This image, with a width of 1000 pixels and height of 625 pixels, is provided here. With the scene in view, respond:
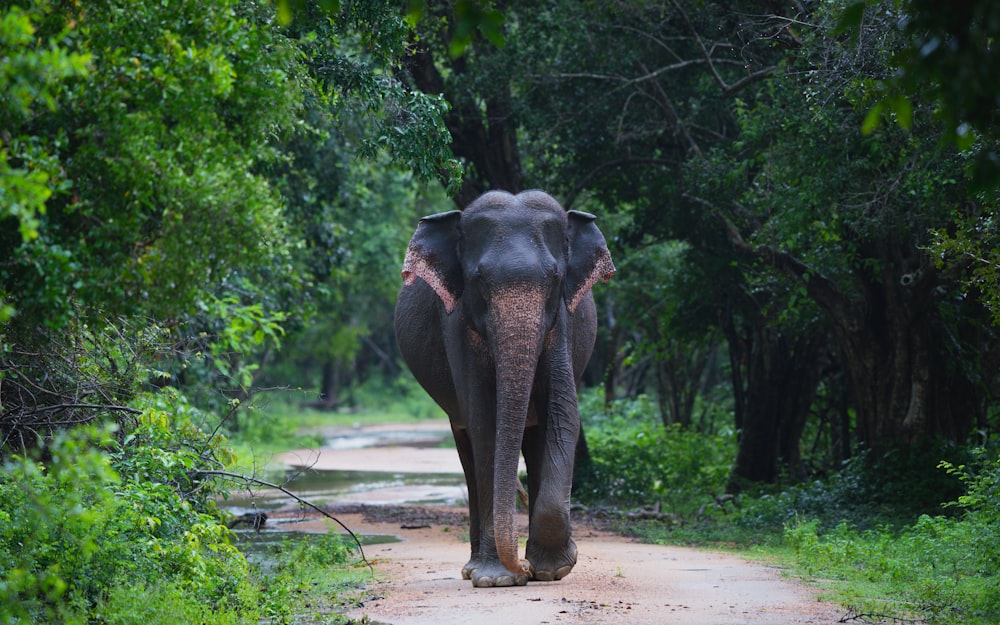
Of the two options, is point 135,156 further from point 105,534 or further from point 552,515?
point 552,515

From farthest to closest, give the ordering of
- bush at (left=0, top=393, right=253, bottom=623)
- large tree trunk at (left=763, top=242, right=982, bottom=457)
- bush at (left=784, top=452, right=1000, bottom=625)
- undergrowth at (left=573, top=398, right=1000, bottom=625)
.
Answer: large tree trunk at (left=763, top=242, right=982, bottom=457) < undergrowth at (left=573, top=398, right=1000, bottom=625) < bush at (left=784, top=452, right=1000, bottom=625) < bush at (left=0, top=393, right=253, bottom=623)

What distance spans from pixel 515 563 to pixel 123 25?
4.42m

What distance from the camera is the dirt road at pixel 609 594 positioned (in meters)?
7.21

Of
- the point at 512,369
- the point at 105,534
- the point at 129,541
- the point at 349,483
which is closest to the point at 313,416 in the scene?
the point at 349,483

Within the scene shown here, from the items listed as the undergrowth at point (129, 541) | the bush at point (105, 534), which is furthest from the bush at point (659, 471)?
the bush at point (105, 534)

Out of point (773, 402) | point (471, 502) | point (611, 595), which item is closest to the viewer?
point (611, 595)

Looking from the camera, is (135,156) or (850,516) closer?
(135,156)

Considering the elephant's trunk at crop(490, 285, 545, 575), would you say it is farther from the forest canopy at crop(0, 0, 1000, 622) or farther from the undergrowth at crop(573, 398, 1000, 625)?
the undergrowth at crop(573, 398, 1000, 625)

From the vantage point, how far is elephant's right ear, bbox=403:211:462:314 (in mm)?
9156

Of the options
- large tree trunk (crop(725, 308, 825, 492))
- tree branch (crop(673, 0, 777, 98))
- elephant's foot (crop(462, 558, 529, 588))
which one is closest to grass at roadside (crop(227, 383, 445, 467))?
large tree trunk (crop(725, 308, 825, 492))

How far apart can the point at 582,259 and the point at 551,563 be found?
2.34 meters

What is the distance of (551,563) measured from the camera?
861 cm

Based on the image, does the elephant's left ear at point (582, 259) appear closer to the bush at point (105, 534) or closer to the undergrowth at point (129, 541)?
the undergrowth at point (129, 541)

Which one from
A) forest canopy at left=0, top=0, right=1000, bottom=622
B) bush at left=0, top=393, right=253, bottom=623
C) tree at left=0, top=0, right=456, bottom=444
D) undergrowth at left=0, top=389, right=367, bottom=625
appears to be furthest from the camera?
undergrowth at left=0, top=389, right=367, bottom=625
